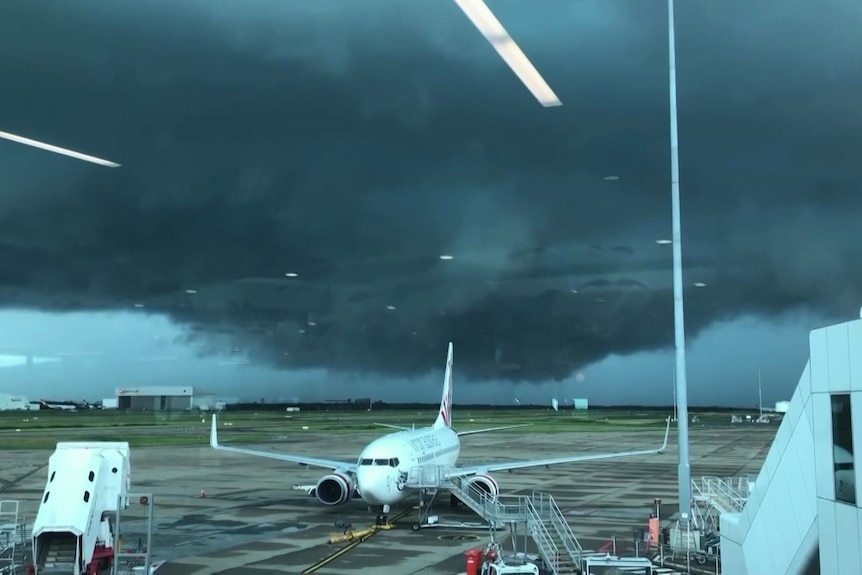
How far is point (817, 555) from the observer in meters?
12.9

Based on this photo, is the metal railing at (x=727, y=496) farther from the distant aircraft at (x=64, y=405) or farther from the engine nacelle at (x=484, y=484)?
the distant aircraft at (x=64, y=405)

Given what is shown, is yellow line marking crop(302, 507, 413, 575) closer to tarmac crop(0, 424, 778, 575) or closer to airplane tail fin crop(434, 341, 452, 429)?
tarmac crop(0, 424, 778, 575)

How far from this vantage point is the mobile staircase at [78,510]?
24047 mm

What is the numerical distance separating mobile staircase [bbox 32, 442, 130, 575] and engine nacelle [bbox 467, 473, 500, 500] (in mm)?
16378

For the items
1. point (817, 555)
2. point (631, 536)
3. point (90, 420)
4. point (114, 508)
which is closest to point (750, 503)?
point (817, 555)

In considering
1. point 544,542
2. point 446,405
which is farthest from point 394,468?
point 446,405

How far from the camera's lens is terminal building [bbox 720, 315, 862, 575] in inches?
431

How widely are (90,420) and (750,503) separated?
93.9m

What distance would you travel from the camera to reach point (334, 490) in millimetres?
38844

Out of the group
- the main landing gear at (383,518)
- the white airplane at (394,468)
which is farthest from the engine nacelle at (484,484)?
the main landing gear at (383,518)

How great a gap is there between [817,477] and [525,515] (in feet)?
55.7

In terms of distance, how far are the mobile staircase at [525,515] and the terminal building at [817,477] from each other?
8.65 m

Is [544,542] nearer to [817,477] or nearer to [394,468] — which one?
[394,468]

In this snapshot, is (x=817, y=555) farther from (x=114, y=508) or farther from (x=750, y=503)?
(x=114, y=508)
